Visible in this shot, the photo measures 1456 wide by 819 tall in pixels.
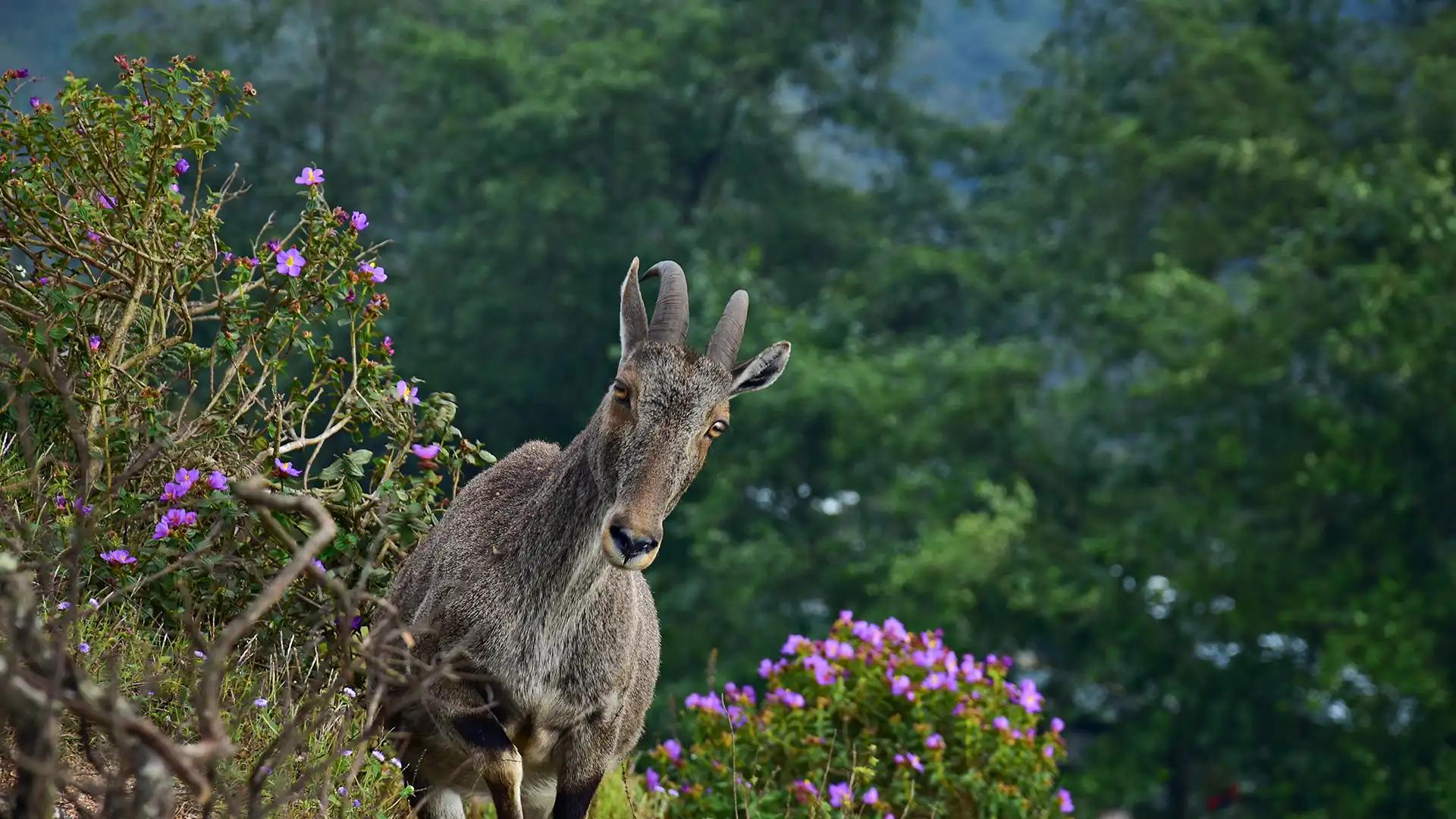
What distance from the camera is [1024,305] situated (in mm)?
31047

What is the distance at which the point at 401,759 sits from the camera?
20.1 ft

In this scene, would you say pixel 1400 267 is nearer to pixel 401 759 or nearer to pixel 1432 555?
pixel 1432 555

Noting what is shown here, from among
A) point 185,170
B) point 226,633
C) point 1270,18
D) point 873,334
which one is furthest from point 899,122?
point 226,633

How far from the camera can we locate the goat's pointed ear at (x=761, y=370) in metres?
5.64

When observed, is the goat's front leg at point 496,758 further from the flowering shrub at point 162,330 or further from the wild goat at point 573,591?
the flowering shrub at point 162,330

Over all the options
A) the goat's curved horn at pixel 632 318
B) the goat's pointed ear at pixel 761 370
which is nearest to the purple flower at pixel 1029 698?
the goat's pointed ear at pixel 761 370

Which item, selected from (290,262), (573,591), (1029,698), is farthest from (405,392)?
(1029,698)

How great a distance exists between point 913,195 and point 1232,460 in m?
13.3

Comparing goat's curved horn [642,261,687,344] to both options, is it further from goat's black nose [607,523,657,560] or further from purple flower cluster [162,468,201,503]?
purple flower cluster [162,468,201,503]

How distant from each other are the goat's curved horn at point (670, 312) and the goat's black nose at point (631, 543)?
806mm

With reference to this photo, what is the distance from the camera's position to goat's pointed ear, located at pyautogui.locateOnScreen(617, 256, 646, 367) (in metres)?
5.63

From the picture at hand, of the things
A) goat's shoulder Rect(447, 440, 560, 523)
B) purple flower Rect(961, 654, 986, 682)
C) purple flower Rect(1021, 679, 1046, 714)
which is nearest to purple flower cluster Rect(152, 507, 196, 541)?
goat's shoulder Rect(447, 440, 560, 523)

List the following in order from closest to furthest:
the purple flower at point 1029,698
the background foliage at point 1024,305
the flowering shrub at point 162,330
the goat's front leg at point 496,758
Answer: the goat's front leg at point 496,758 → the flowering shrub at point 162,330 → the purple flower at point 1029,698 → the background foliage at point 1024,305

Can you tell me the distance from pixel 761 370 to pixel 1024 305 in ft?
85.2
